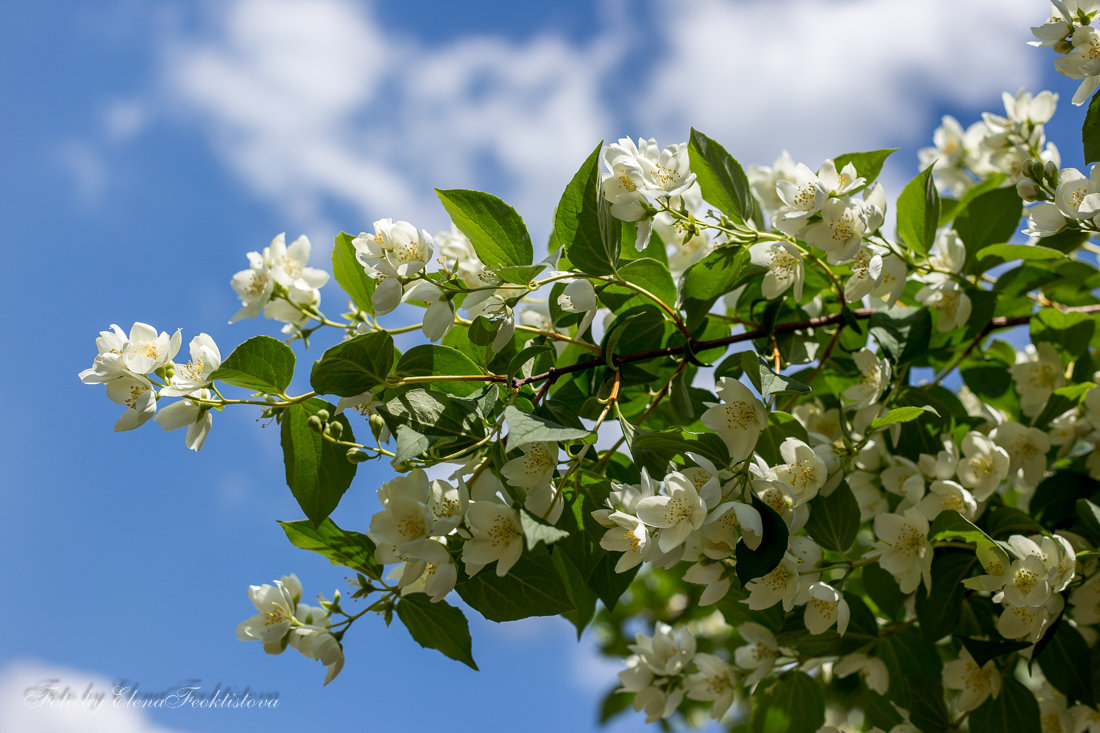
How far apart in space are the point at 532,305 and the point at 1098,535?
1187mm

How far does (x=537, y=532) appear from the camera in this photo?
3.28ft

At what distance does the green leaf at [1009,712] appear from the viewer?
1.50 m

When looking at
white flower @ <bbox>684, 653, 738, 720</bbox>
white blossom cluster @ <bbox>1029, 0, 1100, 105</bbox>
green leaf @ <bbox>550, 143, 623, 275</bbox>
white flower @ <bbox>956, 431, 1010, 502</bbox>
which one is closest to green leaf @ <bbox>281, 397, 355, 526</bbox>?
green leaf @ <bbox>550, 143, 623, 275</bbox>

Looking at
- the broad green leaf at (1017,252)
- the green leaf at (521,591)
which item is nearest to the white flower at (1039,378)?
the broad green leaf at (1017,252)

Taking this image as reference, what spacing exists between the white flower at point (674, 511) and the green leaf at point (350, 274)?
66 cm

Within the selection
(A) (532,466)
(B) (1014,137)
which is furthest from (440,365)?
(B) (1014,137)

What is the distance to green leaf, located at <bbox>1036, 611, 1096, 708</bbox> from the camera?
4.96 ft

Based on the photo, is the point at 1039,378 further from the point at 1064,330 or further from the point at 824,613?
the point at 824,613

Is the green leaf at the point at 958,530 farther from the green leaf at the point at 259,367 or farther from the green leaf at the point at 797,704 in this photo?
the green leaf at the point at 259,367

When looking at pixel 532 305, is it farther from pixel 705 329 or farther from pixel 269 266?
pixel 269 266

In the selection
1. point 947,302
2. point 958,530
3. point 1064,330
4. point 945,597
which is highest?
point 947,302

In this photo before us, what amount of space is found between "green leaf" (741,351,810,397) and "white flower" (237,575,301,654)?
0.88 metres

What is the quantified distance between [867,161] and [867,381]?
1.39 ft

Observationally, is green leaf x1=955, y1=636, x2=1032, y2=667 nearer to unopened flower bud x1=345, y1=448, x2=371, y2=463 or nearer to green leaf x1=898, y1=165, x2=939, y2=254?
green leaf x1=898, y1=165, x2=939, y2=254
